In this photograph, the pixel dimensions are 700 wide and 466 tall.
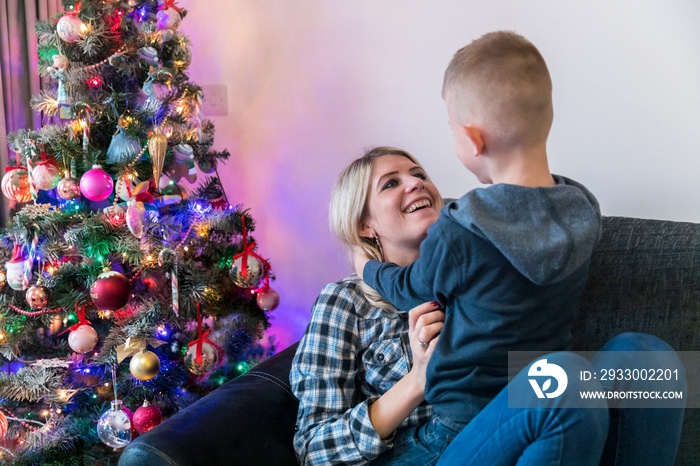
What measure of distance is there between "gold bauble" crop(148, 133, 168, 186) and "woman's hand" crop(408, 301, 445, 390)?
42.7 inches

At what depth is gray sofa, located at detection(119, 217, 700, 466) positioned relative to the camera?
1143 mm

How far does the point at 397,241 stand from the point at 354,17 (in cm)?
116

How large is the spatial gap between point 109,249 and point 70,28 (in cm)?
70

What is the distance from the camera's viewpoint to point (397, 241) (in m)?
1.36

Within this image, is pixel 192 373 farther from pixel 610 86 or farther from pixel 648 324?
pixel 610 86

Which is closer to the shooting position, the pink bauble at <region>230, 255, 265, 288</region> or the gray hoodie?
the gray hoodie

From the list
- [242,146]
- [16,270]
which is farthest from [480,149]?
[242,146]

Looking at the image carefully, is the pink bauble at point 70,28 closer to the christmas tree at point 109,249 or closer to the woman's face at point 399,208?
the christmas tree at point 109,249

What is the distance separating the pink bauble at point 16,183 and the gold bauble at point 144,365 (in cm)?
67

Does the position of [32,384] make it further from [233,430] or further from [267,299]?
[233,430]

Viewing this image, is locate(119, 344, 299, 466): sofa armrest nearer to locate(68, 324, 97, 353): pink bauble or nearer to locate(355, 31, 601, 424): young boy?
locate(355, 31, 601, 424): young boy

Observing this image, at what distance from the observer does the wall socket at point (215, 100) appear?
255cm

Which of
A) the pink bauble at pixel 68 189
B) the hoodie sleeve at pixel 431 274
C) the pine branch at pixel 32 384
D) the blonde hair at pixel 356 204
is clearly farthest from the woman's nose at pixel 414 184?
the pine branch at pixel 32 384

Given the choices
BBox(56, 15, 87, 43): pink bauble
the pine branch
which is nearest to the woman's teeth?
BBox(56, 15, 87, 43): pink bauble
